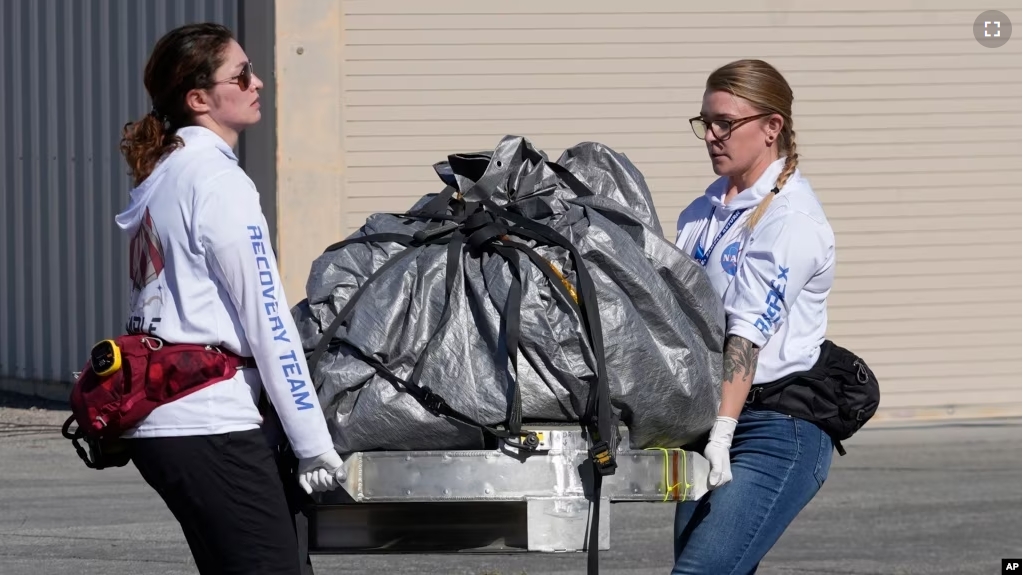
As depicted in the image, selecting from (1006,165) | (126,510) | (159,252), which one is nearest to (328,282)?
(159,252)

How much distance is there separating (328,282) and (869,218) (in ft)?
29.5

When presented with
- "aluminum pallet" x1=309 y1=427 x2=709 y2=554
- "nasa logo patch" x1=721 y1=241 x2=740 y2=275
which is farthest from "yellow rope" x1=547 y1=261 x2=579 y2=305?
"nasa logo patch" x1=721 y1=241 x2=740 y2=275

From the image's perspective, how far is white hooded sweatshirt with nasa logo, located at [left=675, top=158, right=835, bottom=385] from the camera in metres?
3.61

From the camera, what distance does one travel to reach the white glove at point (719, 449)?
3498mm

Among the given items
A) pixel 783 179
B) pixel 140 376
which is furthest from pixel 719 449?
pixel 140 376

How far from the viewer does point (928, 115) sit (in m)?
11.8

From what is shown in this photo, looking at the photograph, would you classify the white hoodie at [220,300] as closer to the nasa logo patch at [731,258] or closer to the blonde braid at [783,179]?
the nasa logo patch at [731,258]

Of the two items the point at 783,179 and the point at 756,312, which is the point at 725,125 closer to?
→ the point at 783,179

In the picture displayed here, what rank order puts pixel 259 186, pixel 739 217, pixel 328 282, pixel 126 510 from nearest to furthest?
pixel 328 282 → pixel 739 217 → pixel 126 510 → pixel 259 186

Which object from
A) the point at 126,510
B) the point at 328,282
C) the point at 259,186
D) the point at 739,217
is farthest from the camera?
the point at 259,186

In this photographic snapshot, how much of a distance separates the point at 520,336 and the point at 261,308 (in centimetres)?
57

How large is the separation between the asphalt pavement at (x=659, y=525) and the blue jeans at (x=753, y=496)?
2.04 meters

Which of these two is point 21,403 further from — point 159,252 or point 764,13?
point 159,252

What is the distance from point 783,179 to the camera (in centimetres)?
385
